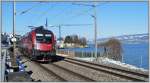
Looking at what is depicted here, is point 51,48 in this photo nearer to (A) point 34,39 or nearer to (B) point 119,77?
→ (A) point 34,39

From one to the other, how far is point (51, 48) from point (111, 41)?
21.4m

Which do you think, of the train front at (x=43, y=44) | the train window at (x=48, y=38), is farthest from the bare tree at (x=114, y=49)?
the train window at (x=48, y=38)

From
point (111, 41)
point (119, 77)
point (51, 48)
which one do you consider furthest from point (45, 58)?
point (111, 41)

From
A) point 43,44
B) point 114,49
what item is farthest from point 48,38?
point 114,49

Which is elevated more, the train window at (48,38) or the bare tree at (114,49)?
the train window at (48,38)

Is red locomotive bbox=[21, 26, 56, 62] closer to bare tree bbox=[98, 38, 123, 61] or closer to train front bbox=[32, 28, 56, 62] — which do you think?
train front bbox=[32, 28, 56, 62]

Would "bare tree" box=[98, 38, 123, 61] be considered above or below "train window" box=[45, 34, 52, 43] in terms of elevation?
below

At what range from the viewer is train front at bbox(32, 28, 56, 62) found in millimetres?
31719

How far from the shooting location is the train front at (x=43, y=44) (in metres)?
31.7

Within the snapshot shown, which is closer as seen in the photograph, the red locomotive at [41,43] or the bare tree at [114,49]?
the red locomotive at [41,43]

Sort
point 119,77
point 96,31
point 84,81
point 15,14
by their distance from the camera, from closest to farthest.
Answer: point 84,81 < point 119,77 < point 15,14 < point 96,31

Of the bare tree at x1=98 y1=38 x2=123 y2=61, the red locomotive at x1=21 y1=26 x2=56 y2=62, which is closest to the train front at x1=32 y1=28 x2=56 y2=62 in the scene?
the red locomotive at x1=21 y1=26 x2=56 y2=62

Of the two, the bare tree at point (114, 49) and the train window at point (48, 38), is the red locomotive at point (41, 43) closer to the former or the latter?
the train window at point (48, 38)

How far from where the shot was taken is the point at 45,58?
108ft
